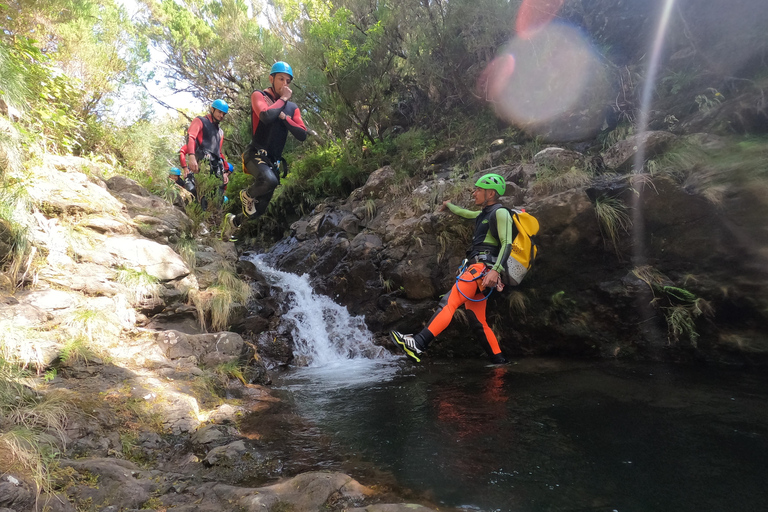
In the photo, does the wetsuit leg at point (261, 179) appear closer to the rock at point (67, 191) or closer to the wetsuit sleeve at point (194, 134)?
the wetsuit sleeve at point (194, 134)

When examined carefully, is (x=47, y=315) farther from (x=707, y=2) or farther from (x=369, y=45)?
(x=707, y=2)

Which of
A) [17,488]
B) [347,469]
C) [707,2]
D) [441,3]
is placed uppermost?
[441,3]

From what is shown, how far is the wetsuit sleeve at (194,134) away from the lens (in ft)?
22.4

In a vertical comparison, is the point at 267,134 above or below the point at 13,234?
above

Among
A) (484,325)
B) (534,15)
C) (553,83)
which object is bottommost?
(484,325)

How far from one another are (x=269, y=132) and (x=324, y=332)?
3.61 metres

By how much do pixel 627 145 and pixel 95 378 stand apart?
784cm

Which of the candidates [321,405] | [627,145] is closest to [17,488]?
[321,405]

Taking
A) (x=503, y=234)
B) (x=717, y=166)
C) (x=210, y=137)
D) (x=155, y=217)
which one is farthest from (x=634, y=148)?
(x=155, y=217)

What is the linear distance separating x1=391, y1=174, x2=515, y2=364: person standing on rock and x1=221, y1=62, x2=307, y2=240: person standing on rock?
8.66ft

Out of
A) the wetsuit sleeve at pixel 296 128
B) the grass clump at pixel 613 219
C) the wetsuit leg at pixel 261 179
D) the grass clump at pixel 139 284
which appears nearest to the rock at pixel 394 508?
the grass clump at pixel 139 284

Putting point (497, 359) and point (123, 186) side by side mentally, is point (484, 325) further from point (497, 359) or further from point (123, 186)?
point (123, 186)

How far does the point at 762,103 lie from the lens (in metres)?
5.29

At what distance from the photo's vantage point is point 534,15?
9359mm
